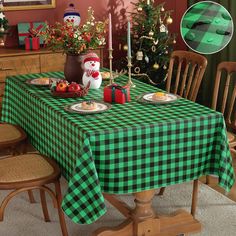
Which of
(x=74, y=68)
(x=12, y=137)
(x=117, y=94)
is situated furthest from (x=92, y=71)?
(x=12, y=137)

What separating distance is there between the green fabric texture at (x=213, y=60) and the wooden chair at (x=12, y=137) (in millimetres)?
2180

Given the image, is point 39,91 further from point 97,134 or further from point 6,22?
point 6,22

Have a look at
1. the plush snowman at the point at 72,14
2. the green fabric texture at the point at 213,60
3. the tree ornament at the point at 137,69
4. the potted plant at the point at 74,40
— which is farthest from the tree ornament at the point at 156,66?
the potted plant at the point at 74,40

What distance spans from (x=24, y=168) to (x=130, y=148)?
71 centimetres

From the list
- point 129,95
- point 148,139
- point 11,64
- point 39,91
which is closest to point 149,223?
point 148,139

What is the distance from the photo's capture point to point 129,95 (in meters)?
2.94

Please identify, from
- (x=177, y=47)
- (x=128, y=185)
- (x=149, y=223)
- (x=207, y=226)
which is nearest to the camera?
(x=128, y=185)

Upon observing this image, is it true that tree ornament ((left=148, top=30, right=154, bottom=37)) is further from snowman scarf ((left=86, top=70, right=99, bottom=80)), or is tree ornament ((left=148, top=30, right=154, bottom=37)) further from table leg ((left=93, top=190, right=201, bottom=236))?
table leg ((left=93, top=190, right=201, bottom=236))

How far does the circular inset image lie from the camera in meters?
4.09

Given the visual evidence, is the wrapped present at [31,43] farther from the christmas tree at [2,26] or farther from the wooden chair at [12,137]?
the wooden chair at [12,137]

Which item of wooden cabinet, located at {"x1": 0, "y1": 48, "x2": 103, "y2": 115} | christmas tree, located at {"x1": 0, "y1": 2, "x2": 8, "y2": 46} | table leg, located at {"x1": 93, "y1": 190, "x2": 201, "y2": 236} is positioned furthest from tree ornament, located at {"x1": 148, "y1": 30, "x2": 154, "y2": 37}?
table leg, located at {"x1": 93, "y1": 190, "x2": 201, "y2": 236}

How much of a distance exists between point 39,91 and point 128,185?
3.33ft

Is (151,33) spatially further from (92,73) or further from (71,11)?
(92,73)

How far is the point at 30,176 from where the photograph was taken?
272 centimetres
